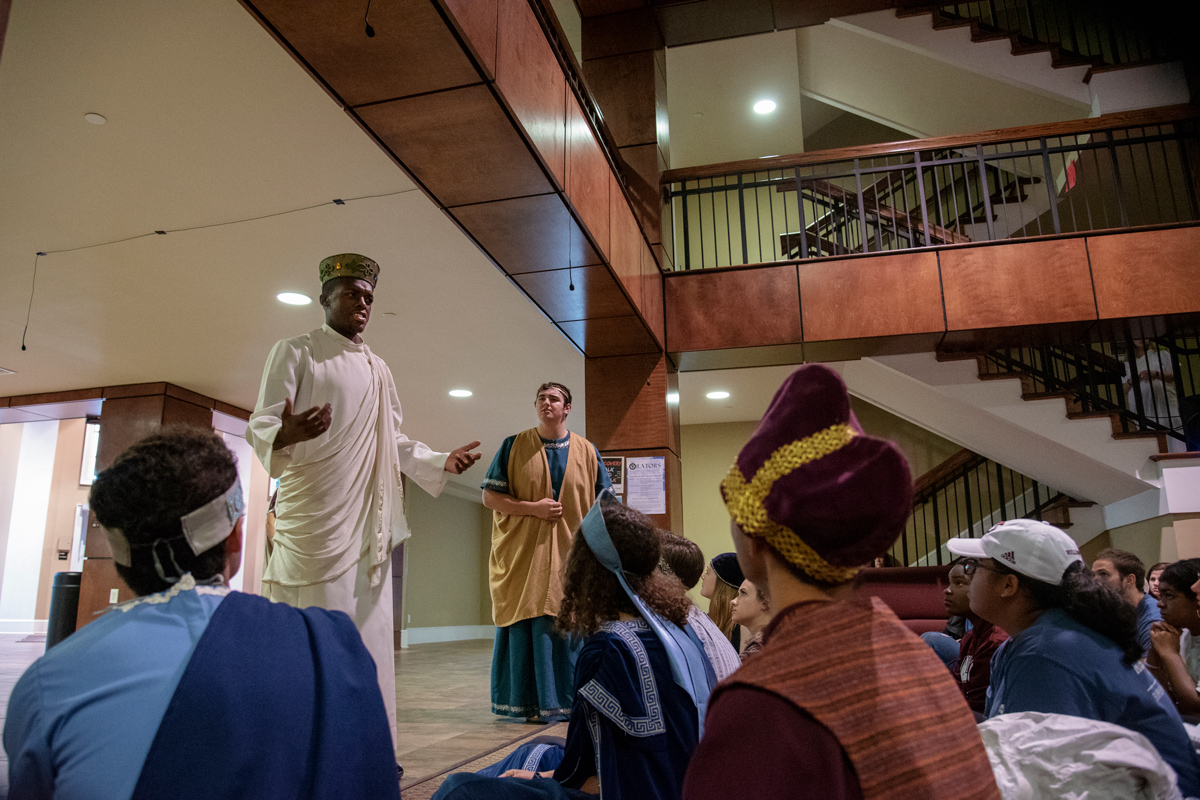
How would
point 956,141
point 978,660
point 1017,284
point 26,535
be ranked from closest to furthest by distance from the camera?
1. point 978,660
2. point 1017,284
3. point 956,141
4. point 26,535

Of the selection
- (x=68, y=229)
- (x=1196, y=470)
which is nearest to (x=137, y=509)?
(x=68, y=229)

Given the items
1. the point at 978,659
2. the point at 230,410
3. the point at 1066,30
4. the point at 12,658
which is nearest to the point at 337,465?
the point at 978,659

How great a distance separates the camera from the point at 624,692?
1450 mm

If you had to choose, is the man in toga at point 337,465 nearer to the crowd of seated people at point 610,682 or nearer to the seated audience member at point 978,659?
the crowd of seated people at point 610,682

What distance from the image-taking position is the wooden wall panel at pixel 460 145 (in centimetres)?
251

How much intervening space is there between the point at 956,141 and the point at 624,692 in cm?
533

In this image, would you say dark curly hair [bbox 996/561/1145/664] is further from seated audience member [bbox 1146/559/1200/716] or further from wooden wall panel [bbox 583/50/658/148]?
wooden wall panel [bbox 583/50/658/148]

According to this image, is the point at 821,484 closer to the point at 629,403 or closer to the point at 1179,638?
the point at 1179,638

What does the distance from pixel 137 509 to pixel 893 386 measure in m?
6.71

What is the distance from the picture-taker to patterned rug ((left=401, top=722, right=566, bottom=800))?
2400 mm

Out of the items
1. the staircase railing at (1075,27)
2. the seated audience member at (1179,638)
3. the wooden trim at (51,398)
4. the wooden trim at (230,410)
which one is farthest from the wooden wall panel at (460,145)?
the wooden trim at (51,398)

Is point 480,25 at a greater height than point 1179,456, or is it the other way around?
point 480,25

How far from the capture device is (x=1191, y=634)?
3.07 metres

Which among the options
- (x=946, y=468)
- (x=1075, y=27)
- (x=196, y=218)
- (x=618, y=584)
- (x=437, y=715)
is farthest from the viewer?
(x=946, y=468)
